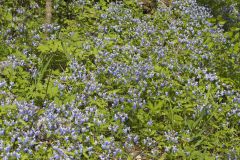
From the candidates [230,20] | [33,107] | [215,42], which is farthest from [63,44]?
[230,20]

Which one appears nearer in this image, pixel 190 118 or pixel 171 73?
pixel 190 118

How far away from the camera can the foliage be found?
3.54m

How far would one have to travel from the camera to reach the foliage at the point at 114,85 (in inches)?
139

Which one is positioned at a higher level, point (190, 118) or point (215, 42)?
point (215, 42)

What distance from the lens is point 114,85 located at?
4.38m

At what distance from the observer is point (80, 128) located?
3.60 m

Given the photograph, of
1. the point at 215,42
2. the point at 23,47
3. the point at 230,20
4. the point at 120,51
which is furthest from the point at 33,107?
the point at 230,20

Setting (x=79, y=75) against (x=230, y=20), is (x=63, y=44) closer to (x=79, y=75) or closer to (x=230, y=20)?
(x=79, y=75)

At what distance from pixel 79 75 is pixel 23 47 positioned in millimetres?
815

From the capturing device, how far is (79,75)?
432 cm

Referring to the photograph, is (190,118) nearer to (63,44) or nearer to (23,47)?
(63,44)

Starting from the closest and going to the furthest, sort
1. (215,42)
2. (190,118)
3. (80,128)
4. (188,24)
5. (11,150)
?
(11,150) < (80,128) < (190,118) < (215,42) < (188,24)

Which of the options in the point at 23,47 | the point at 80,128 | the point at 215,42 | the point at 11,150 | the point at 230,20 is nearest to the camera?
the point at 11,150

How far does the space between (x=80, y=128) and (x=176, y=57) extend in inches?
76.0
